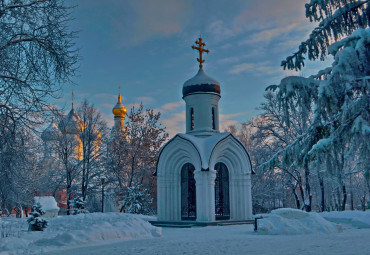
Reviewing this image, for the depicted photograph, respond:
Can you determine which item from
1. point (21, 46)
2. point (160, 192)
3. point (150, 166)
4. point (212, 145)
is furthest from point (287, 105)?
point (150, 166)

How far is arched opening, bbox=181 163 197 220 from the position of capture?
55.2 ft

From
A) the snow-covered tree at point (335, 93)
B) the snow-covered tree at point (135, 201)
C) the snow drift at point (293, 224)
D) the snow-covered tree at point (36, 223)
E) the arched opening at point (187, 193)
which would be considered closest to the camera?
the snow-covered tree at point (335, 93)

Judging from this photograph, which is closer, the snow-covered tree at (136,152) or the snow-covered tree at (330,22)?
the snow-covered tree at (330,22)

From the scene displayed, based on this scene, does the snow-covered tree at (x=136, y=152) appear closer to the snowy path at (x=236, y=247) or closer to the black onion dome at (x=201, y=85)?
the black onion dome at (x=201, y=85)

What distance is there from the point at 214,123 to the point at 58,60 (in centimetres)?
1048

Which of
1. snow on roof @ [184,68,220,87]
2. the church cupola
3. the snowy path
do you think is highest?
snow on roof @ [184,68,220,87]

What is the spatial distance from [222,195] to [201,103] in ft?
15.2

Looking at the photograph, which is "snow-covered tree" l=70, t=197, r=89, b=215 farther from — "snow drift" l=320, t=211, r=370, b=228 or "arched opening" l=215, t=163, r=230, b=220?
"snow drift" l=320, t=211, r=370, b=228

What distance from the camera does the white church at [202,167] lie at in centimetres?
1513

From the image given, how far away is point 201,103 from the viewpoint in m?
17.2

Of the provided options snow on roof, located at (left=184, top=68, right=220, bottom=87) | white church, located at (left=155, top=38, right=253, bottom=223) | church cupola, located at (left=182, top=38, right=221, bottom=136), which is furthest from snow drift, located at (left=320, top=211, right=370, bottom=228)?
snow on roof, located at (left=184, top=68, right=220, bottom=87)

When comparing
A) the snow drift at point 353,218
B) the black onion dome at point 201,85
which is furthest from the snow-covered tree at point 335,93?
the black onion dome at point 201,85

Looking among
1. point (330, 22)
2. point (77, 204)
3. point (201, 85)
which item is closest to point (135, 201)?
point (77, 204)

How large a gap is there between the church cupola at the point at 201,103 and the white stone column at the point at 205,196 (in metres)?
2.52
